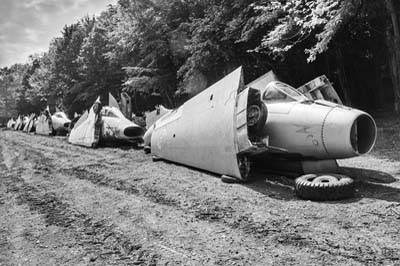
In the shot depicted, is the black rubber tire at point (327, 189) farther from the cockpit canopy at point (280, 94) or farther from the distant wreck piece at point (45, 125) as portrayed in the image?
the distant wreck piece at point (45, 125)

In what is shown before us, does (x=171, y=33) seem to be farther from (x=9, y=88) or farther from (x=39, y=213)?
(x=9, y=88)

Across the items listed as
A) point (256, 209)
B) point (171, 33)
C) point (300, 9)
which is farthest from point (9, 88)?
point (256, 209)

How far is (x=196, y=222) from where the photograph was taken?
4.88m

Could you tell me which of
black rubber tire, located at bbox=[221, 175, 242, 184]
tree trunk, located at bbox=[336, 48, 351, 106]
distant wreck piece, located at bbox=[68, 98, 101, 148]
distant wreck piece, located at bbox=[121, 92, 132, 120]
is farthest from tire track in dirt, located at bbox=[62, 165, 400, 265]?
tree trunk, located at bbox=[336, 48, 351, 106]

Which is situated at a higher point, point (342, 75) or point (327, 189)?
point (342, 75)

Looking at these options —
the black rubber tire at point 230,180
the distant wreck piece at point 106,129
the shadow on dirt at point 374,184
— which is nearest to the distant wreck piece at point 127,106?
the distant wreck piece at point 106,129

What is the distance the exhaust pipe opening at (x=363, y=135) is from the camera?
644cm

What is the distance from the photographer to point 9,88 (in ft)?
262

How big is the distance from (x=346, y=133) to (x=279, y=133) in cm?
144

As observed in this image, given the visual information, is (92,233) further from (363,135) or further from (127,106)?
(127,106)

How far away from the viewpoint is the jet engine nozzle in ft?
19.9

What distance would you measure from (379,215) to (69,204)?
15.7ft

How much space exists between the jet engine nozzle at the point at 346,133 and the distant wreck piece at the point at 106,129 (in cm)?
1005

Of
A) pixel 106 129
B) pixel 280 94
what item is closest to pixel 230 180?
pixel 280 94
